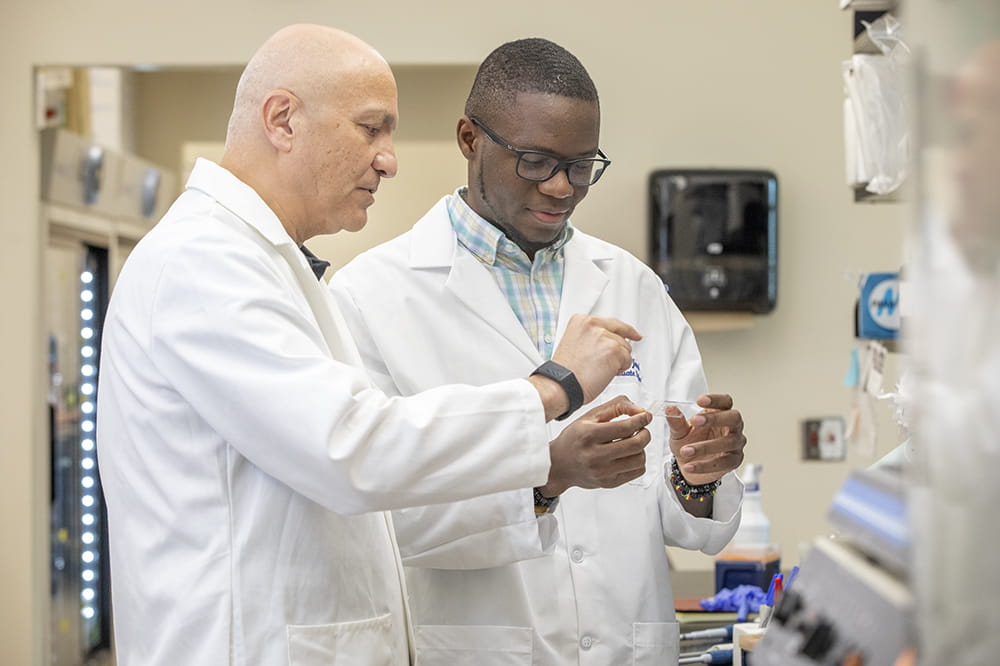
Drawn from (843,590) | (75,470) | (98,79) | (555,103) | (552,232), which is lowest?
(75,470)

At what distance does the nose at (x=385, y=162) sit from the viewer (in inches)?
68.4

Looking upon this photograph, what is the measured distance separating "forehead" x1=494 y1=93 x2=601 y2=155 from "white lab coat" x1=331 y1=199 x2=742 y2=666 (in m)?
0.24

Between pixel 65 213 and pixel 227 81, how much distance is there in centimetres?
205

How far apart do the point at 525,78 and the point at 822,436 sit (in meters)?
2.59

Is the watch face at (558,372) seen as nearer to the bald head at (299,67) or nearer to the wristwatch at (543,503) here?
the wristwatch at (543,503)

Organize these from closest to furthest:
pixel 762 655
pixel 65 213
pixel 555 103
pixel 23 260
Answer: pixel 762 655 → pixel 555 103 → pixel 23 260 → pixel 65 213

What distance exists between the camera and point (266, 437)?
1.40 meters

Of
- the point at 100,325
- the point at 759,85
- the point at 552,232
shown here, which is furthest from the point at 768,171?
the point at 100,325

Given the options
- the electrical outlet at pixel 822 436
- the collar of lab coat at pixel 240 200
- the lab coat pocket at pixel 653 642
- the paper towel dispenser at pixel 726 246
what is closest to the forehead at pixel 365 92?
the collar of lab coat at pixel 240 200

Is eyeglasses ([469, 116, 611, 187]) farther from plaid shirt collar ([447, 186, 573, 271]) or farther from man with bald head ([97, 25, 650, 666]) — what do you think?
man with bald head ([97, 25, 650, 666])

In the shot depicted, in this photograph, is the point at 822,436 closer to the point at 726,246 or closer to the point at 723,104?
the point at 726,246

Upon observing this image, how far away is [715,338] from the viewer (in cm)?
423

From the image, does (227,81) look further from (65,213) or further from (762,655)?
(762,655)

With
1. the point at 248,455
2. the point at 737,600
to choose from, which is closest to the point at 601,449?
the point at 248,455
